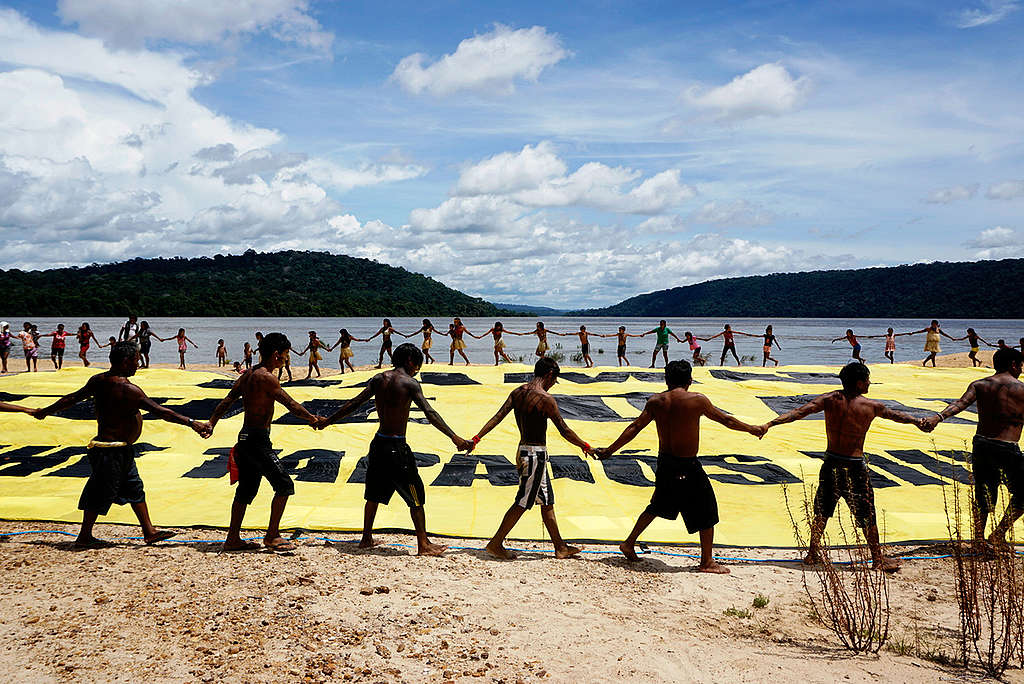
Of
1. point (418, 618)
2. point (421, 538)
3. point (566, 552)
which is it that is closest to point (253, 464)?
point (421, 538)

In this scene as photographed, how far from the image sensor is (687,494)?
6270 mm

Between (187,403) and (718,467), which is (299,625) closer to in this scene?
(718,467)

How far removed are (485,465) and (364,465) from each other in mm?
1842

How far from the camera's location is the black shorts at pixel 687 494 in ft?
20.5

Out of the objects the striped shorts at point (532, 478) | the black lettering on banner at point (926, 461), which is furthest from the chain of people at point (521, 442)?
the black lettering on banner at point (926, 461)

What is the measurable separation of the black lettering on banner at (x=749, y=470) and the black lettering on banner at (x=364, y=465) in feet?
13.4

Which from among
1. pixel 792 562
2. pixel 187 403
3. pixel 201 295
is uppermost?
pixel 201 295

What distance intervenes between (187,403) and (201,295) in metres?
143

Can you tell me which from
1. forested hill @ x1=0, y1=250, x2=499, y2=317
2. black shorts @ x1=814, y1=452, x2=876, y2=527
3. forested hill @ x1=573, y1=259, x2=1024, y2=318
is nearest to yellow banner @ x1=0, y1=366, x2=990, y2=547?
black shorts @ x1=814, y1=452, x2=876, y2=527

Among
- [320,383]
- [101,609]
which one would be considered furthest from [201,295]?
[101,609]

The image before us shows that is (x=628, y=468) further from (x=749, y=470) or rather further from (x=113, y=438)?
(x=113, y=438)

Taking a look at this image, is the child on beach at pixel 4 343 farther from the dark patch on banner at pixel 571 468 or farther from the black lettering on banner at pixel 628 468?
the black lettering on banner at pixel 628 468

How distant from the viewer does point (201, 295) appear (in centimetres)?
14225

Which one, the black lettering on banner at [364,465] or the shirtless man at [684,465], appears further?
the black lettering on banner at [364,465]
